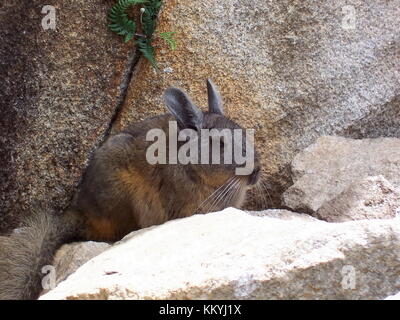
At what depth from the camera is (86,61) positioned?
723 centimetres

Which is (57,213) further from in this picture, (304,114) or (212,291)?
(212,291)

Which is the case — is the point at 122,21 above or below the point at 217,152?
above

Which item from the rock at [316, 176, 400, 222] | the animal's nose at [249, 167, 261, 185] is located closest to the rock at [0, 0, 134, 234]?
the animal's nose at [249, 167, 261, 185]

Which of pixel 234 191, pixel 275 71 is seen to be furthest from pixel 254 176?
pixel 275 71

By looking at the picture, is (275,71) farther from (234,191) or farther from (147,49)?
(234,191)

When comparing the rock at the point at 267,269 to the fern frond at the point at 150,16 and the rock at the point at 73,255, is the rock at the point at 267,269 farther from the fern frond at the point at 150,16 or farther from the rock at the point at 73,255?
the fern frond at the point at 150,16

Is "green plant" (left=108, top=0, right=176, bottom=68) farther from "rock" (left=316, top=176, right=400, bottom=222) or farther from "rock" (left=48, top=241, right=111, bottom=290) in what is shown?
"rock" (left=316, top=176, right=400, bottom=222)

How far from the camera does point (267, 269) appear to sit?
4.07 metres

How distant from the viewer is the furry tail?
6.08 metres

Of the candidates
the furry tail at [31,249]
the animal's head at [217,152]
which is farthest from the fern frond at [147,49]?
the furry tail at [31,249]

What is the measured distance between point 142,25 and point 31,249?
7.90ft

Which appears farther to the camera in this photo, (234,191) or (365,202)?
(234,191)

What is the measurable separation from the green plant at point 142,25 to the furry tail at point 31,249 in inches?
67.9

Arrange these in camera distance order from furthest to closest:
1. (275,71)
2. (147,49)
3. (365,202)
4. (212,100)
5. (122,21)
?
(275,71)
(147,49)
(122,21)
(212,100)
(365,202)
